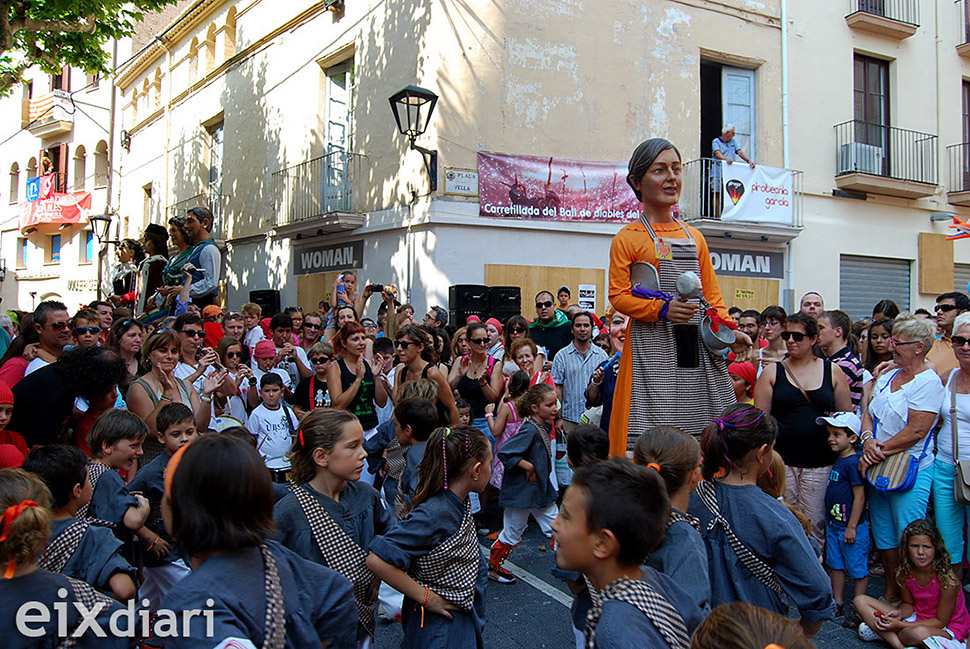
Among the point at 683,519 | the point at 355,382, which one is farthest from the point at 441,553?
the point at 355,382

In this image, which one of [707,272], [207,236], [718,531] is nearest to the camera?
[718,531]

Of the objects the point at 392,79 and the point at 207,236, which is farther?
the point at 392,79

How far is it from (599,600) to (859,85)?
16.5m

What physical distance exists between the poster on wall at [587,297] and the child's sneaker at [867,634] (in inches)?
344

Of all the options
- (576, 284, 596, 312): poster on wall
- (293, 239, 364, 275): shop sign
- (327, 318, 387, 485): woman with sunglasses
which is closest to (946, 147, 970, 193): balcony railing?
(576, 284, 596, 312): poster on wall

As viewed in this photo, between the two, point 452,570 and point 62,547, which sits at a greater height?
point 62,547

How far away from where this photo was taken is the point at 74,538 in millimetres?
2709

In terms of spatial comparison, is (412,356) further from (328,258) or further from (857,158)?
(857,158)

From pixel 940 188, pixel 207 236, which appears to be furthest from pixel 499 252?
pixel 940 188

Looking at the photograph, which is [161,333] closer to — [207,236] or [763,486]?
[207,236]

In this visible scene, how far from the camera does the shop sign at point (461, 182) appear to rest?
11938 mm

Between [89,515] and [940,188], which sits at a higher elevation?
[940,188]

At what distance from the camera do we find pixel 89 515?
3.26m

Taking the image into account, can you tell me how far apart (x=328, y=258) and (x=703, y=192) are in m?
7.27
